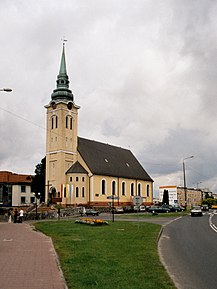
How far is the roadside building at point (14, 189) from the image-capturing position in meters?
84.2

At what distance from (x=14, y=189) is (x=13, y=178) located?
2716 millimetres

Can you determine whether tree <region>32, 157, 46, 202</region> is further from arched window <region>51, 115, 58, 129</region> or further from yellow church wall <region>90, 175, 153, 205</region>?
yellow church wall <region>90, 175, 153, 205</region>

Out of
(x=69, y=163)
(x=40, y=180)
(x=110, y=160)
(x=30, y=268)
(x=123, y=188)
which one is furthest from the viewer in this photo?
(x=110, y=160)

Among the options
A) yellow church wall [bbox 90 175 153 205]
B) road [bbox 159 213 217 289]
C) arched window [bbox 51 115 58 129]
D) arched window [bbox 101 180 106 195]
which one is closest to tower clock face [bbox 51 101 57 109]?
arched window [bbox 51 115 58 129]

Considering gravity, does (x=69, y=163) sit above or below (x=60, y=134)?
below

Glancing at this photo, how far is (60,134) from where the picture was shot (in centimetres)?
6900

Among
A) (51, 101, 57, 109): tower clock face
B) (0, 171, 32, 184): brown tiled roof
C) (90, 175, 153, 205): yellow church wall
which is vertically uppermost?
(51, 101, 57, 109): tower clock face

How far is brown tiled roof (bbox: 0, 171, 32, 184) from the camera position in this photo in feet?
279

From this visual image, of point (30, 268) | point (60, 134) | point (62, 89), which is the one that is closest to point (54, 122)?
point (60, 134)

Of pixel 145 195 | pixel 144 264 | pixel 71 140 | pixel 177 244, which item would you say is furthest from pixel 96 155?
pixel 144 264

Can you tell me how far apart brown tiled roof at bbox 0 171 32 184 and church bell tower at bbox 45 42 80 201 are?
16112 mm

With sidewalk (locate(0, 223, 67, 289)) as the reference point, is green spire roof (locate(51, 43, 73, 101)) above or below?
above

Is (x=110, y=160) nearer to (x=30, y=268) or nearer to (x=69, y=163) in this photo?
(x=69, y=163)

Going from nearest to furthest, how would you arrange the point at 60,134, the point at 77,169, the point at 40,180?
the point at 77,169, the point at 60,134, the point at 40,180
